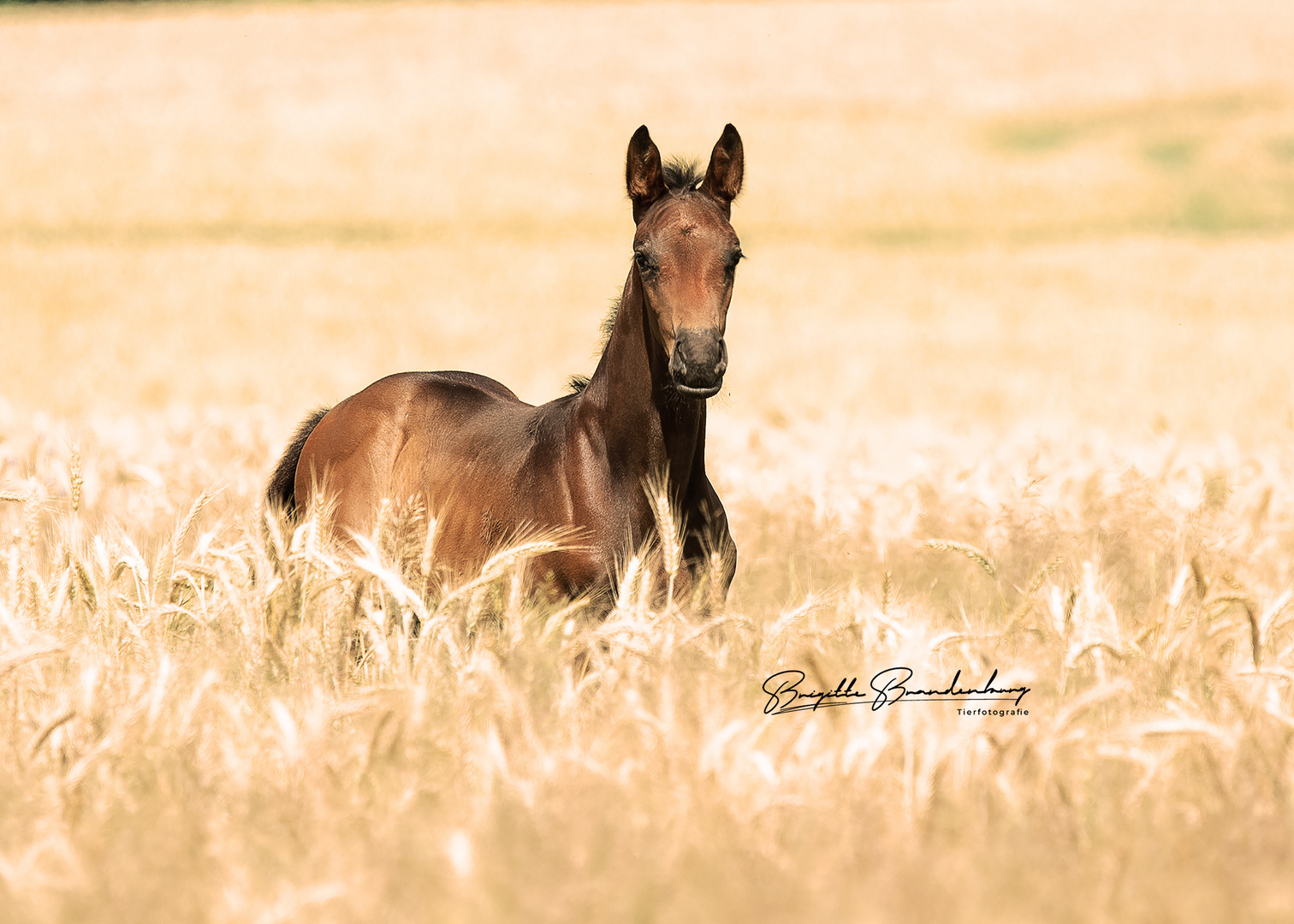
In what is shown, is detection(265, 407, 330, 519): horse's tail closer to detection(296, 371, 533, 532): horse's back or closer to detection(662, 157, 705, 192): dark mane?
detection(296, 371, 533, 532): horse's back

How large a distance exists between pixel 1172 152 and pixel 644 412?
30.8 meters

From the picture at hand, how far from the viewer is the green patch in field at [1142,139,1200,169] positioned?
3144 cm

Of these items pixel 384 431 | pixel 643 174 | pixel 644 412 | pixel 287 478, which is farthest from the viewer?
pixel 287 478

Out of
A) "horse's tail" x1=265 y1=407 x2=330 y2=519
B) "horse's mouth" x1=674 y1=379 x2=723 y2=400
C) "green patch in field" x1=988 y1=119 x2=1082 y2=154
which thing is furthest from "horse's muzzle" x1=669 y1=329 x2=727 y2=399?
"green patch in field" x1=988 y1=119 x2=1082 y2=154

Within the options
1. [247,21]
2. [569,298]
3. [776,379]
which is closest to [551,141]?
[569,298]

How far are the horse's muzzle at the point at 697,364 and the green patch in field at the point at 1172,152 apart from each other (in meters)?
29.6

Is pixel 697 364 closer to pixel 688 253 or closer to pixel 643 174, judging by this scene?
pixel 688 253

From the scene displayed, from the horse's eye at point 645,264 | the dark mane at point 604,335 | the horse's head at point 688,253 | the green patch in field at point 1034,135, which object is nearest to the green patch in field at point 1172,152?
the green patch in field at point 1034,135

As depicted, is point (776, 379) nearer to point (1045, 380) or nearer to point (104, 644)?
point (1045, 380)

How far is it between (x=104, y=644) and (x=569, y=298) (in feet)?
52.0

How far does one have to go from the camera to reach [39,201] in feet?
84.6

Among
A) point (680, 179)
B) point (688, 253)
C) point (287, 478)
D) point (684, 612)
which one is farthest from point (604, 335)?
point (287, 478)

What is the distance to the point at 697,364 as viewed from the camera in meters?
4.16

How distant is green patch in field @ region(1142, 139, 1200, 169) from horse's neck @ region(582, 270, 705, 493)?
2914 centimetres
